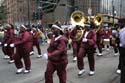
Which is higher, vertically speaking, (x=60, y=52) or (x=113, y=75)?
(x=60, y=52)

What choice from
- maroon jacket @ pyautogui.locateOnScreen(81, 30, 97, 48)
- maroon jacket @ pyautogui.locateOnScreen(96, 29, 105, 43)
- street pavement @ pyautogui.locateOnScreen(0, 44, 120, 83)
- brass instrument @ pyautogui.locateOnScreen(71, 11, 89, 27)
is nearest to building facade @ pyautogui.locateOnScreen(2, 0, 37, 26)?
maroon jacket @ pyautogui.locateOnScreen(96, 29, 105, 43)

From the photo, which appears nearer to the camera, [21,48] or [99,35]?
[21,48]

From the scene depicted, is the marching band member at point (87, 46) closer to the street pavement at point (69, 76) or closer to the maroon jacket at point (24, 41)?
the street pavement at point (69, 76)

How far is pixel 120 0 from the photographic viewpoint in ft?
220

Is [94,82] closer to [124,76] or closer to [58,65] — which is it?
[124,76]

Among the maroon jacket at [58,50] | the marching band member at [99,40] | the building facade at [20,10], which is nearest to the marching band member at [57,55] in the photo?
the maroon jacket at [58,50]

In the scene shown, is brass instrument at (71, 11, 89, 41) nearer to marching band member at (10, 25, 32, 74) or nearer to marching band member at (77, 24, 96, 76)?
marching band member at (77, 24, 96, 76)

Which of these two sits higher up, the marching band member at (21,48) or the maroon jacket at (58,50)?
the maroon jacket at (58,50)

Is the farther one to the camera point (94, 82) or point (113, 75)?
point (113, 75)

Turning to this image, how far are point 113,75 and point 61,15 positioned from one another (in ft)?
246

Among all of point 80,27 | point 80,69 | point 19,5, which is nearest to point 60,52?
point 80,69

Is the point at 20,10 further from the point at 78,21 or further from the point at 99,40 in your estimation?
the point at 78,21

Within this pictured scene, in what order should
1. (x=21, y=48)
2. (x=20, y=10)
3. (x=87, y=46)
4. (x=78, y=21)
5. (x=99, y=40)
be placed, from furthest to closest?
(x=20, y=10)
(x=99, y=40)
(x=78, y=21)
(x=21, y=48)
(x=87, y=46)

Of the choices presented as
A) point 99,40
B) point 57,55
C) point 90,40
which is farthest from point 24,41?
point 99,40
